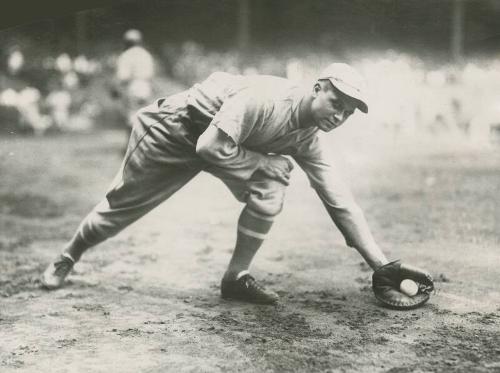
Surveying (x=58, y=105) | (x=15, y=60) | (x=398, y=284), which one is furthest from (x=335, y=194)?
(x=58, y=105)

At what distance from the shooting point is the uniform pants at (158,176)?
374cm

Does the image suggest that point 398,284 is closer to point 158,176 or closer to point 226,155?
point 226,155

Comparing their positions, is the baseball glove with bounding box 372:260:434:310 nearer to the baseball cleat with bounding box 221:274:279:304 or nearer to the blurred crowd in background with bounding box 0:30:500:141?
the baseball cleat with bounding box 221:274:279:304

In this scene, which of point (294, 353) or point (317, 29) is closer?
point (294, 353)

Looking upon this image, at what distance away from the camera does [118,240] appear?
538 cm

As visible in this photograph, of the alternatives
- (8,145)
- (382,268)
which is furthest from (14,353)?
(8,145)

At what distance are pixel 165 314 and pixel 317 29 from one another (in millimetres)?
2151

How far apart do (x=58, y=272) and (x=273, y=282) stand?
54.2 inches

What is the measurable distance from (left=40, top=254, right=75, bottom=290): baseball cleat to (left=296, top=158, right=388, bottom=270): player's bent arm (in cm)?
163

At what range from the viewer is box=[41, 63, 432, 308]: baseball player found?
11.4ft

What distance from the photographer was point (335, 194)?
3.78 m

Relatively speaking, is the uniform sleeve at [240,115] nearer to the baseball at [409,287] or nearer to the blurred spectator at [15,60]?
the baseball at [409,287]

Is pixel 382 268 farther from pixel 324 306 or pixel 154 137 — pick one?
pixel 154 137

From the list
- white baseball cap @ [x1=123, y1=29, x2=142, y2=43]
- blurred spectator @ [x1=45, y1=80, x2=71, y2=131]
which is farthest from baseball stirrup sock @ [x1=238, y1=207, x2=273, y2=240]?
blurred spectator @ [x1=45, y1=80, x2=71, y2=131]
